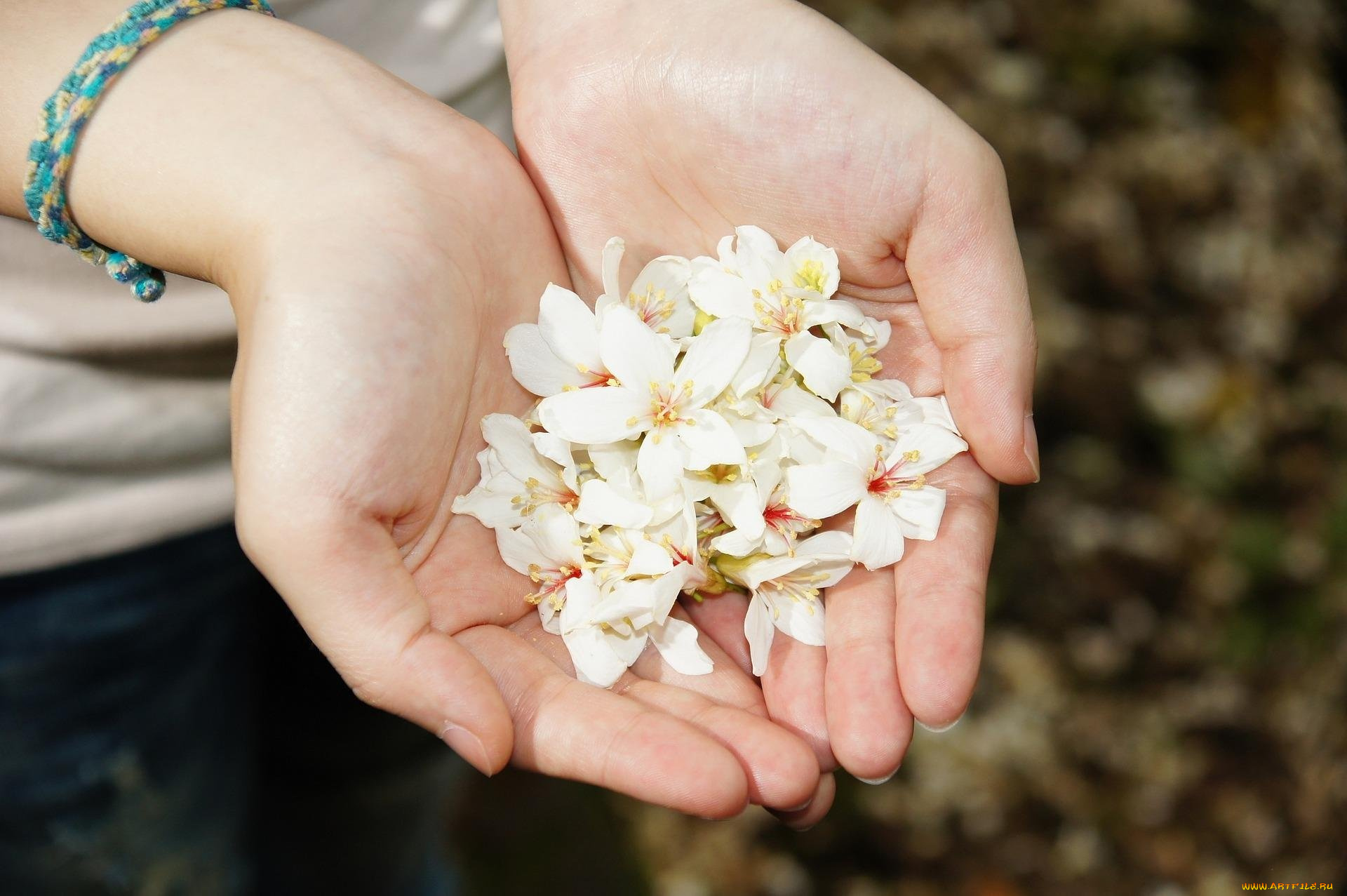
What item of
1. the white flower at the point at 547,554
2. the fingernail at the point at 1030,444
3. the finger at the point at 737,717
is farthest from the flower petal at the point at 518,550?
the fingernail at the point at 1030,444

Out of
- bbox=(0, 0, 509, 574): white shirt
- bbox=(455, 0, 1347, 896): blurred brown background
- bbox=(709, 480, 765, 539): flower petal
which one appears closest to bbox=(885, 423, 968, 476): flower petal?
bbox=(709, 480, 765, 539): flower petal

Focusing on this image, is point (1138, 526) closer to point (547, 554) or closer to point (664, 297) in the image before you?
point (664, 297)

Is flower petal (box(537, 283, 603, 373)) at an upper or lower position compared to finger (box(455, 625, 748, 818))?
upper

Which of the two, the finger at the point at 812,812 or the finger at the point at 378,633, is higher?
the finger at the point at 378,633

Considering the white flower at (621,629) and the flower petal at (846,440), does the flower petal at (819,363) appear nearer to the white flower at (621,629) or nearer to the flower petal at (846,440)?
the flower petal at (846,440)

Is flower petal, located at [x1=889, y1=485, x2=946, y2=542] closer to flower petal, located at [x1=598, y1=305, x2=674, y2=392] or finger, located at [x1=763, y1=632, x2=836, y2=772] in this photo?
finger, located at [x1=763, y1=632, x2=836, y2=772]

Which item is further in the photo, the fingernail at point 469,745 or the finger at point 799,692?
the finger at point 799,692
